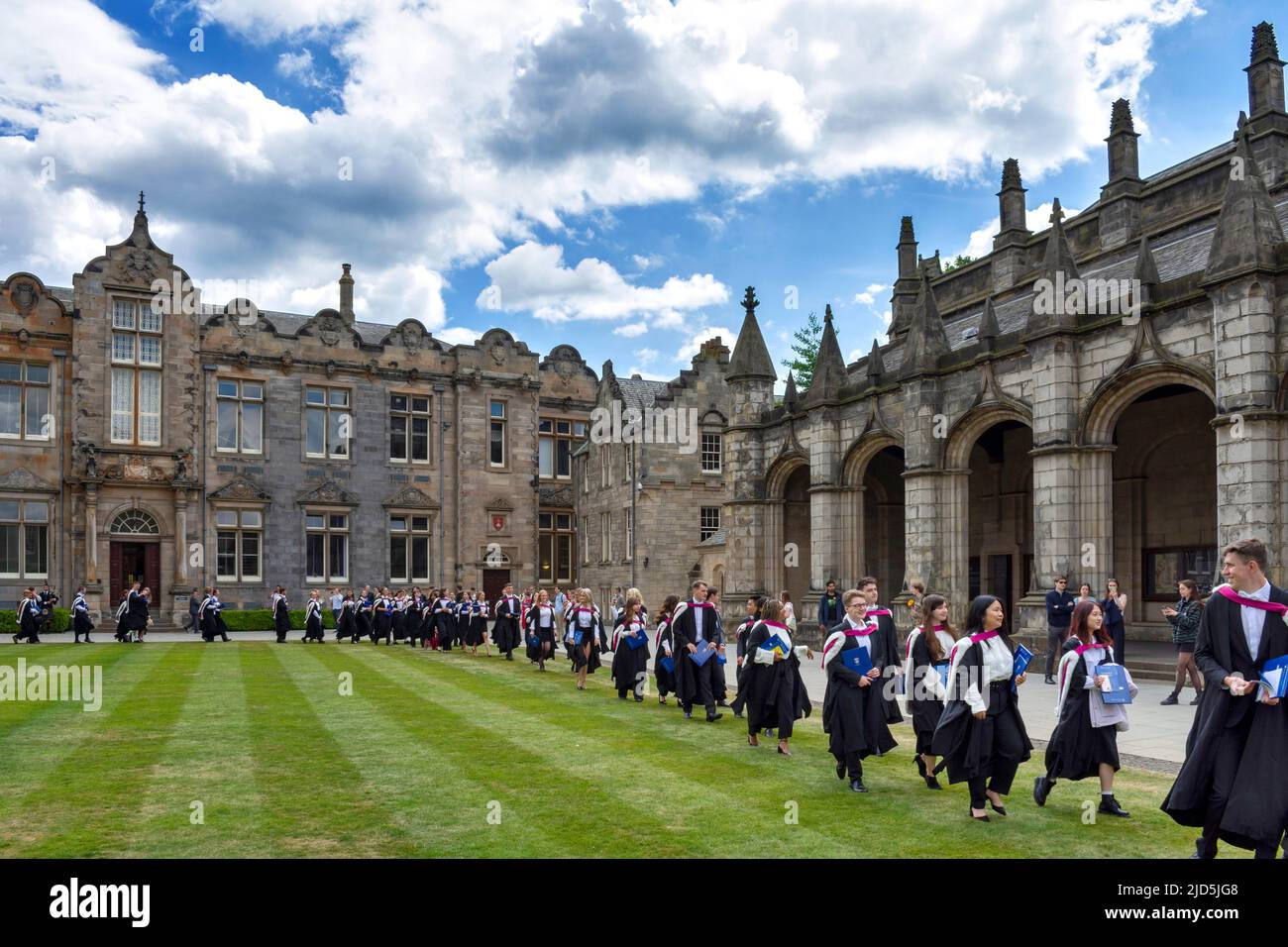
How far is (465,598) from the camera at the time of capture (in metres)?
28.9

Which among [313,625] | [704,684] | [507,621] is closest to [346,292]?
[313,625]

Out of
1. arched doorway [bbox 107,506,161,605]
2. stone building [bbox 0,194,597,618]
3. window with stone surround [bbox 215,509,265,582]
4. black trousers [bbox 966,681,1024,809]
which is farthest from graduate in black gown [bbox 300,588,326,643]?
black trousers [bbox 966,681,1024,809]

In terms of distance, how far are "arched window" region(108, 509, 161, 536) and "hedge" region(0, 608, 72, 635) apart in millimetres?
3281

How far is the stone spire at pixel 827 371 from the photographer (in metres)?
26.8

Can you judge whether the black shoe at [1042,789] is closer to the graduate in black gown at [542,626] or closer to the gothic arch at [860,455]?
the graduate in black gown at [542,626]

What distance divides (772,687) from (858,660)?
185cm

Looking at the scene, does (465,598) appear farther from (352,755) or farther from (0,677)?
(352,755)

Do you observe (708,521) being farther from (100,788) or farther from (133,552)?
(100,788)

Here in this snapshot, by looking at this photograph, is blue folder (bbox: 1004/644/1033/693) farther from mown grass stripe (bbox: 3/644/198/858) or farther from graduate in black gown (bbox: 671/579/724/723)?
mown grass stripe (bbox: 3/644/198/858)

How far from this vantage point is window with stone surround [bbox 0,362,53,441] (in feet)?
116

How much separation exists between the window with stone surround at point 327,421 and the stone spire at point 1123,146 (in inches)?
1078

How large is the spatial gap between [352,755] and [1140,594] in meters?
20.5

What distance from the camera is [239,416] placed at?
38.8 metres

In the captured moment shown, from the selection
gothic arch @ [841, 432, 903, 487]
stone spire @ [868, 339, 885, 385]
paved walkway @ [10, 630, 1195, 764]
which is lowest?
paved walkway @ [10, 630, 1195, 764]
